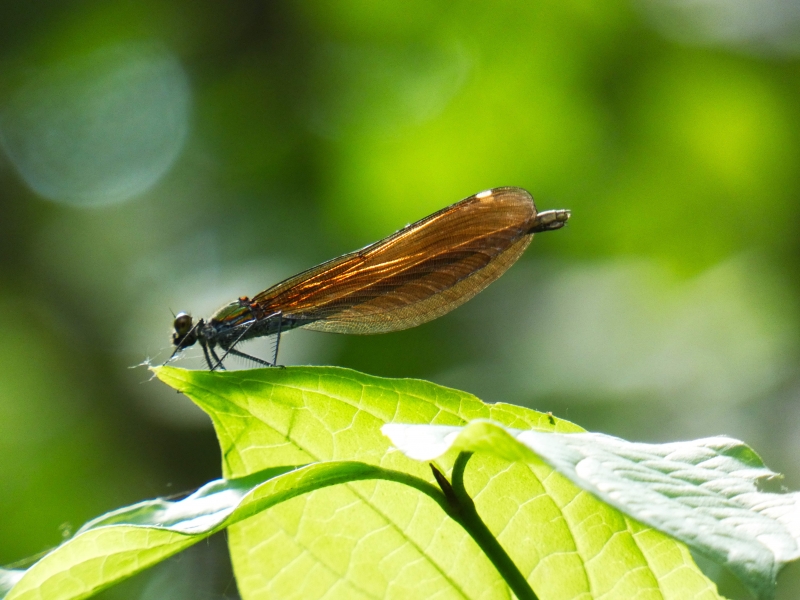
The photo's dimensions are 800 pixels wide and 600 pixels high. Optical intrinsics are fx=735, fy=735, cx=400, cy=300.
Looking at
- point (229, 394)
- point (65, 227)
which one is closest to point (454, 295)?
point (229, 394)

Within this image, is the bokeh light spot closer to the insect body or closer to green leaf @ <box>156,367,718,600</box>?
the insect body

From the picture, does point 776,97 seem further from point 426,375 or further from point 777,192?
point 426,375

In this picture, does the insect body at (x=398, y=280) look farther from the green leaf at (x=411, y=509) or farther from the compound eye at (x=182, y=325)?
the green leaf at (x=411, y=509)

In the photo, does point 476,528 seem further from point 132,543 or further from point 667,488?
point 132,543

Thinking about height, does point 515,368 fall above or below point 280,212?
below

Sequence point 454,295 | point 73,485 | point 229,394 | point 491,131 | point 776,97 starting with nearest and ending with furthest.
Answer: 1. point 229,394
2. point 454,295
3. point 776,97
4. point 491,131
5. point 73,485

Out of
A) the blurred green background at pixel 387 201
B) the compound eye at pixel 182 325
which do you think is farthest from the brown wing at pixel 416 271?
the blurred green background at pixel 387 201

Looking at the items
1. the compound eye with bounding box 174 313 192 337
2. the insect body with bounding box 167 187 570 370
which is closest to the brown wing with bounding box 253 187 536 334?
the insect body with bounding box 167 187 570 370

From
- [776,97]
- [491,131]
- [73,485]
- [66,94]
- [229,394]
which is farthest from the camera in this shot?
[66,94]
